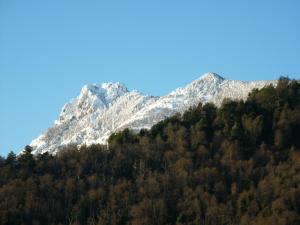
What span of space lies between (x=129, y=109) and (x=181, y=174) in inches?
3264

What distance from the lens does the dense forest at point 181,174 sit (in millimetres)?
81500

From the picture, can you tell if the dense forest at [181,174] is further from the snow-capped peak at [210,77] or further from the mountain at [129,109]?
the snow-capped peak at [210,77]

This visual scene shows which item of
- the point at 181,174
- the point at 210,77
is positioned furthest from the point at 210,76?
the point at 181,174

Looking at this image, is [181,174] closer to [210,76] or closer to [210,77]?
[210,77]

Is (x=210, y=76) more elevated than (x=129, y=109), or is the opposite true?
(x=210, y=76)

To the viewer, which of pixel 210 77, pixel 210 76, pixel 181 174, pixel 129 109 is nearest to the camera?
pixel 181 174

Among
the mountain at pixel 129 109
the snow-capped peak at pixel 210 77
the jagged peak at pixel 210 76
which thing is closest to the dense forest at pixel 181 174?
the mountain at pixel 129 109

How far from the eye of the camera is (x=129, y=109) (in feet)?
563

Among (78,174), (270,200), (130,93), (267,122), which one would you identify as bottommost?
(270,200)

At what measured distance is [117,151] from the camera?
97.1 meters

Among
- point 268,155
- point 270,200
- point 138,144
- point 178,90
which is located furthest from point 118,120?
point 270,200

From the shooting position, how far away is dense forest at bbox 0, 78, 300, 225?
81.5 m

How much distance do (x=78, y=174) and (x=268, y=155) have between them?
23.8 meters

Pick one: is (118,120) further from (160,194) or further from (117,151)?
(160,194)
